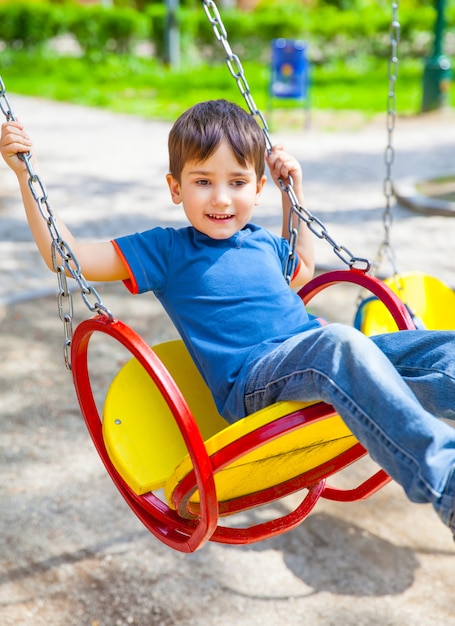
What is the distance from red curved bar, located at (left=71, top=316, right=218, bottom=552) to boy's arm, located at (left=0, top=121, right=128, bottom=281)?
9.3 inches

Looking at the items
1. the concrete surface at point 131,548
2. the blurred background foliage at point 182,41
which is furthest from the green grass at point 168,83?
the concrete surface at point 131,548

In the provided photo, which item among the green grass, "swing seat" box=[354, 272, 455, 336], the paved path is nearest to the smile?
"swing seat" box=[354, 272, 455, 336]

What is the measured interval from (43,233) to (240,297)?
21.1 inches

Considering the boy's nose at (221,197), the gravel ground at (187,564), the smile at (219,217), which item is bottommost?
the gravel ground at (187,564)

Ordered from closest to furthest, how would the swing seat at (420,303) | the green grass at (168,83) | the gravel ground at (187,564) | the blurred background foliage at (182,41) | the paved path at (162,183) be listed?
the gravel ground at (187,564) < the swing seat at (420,303) < the paved path at (162,183) < the green grass at (168,83) < the blurred background foliage at (182,41)

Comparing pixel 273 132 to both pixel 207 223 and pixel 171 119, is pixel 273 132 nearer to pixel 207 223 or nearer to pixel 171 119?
pixel 171 119

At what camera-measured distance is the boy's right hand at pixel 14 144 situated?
210 cm

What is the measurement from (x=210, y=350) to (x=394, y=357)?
1.52ft

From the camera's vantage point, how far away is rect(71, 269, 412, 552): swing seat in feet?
5.99

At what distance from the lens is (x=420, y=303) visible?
3160 millimetres

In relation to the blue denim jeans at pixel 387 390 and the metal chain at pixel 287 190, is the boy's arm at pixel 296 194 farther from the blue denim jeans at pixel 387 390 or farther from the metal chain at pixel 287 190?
the blue denim jeans at pixel 387 390

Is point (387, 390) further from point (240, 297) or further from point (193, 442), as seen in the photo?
point (240, 297)

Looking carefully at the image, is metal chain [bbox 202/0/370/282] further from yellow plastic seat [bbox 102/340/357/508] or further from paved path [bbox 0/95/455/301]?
paved path [bbox 0/95/455/301]

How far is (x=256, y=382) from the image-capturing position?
6.63ft
